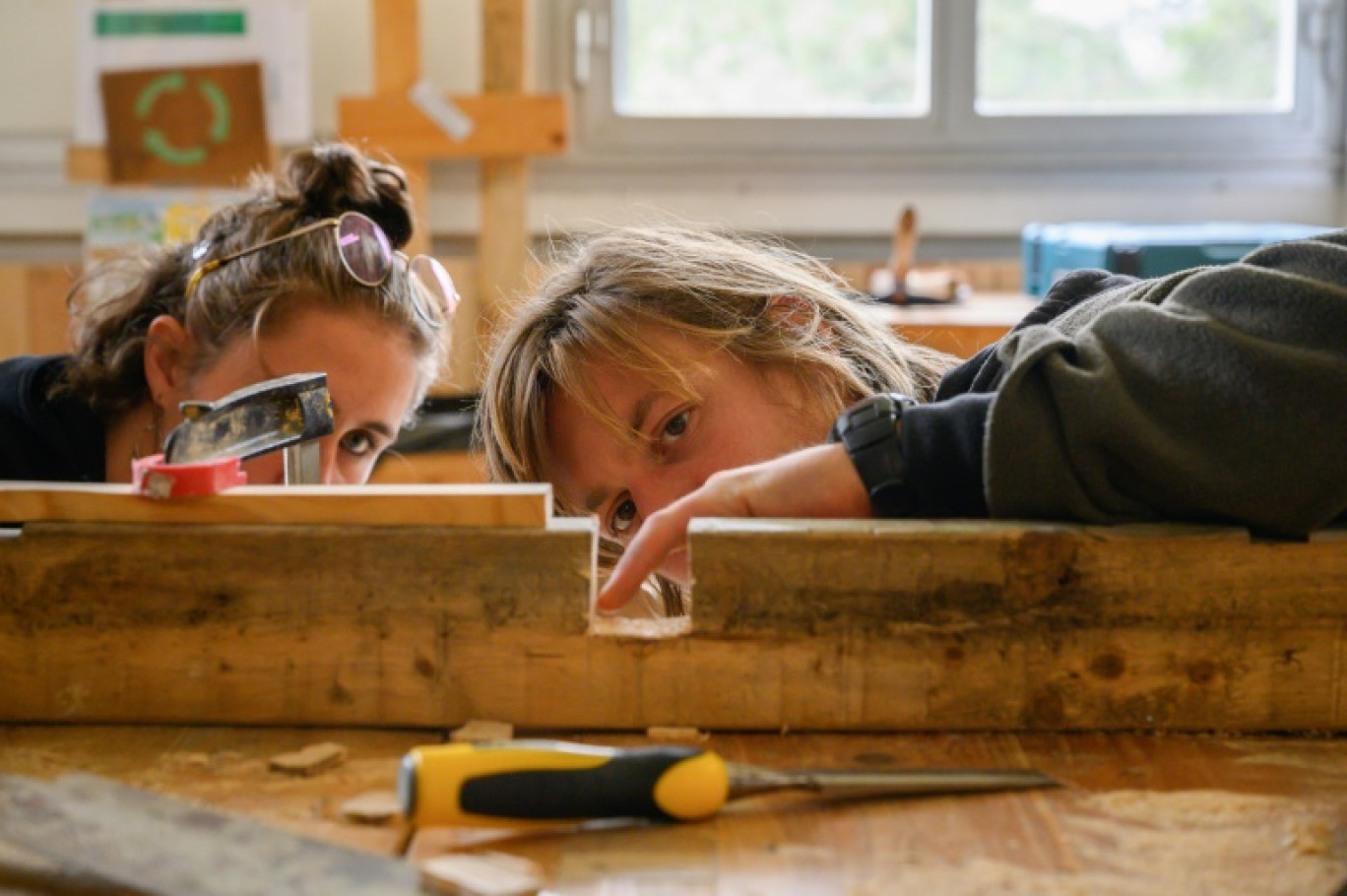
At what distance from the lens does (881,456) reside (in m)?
1.06

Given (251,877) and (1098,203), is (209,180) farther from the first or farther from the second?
(251,877)

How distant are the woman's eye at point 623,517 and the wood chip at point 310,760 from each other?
0.64 meters

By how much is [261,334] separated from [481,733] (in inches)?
36.1

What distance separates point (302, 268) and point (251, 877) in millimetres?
1153

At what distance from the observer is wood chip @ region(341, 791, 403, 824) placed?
2.73 feet

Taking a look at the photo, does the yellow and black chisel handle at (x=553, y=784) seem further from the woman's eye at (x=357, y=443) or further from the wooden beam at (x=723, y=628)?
the woman's eye at (x=357, y=443)

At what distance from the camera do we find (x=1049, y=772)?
3.00 feet

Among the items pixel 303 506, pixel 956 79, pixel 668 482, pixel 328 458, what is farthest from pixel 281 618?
pixel 956 79

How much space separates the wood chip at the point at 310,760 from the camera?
92 cm

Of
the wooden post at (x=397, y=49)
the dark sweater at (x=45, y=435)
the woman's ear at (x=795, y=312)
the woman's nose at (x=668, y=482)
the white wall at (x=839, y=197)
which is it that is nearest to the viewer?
the woman's nose at (x=668, y=482)

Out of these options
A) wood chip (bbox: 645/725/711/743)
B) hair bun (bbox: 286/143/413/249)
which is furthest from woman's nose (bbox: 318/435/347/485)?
wood chip (bbox: 645/725/711/743)

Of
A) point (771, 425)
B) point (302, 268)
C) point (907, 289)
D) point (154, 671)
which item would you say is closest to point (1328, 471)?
point (771, 425)

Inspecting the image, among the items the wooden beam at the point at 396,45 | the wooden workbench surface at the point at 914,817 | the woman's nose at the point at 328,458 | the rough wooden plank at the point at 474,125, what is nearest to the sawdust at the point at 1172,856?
the wooden workbench surface at the point at 914,817

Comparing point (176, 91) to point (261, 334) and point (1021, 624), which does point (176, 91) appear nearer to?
point (261, 334)
